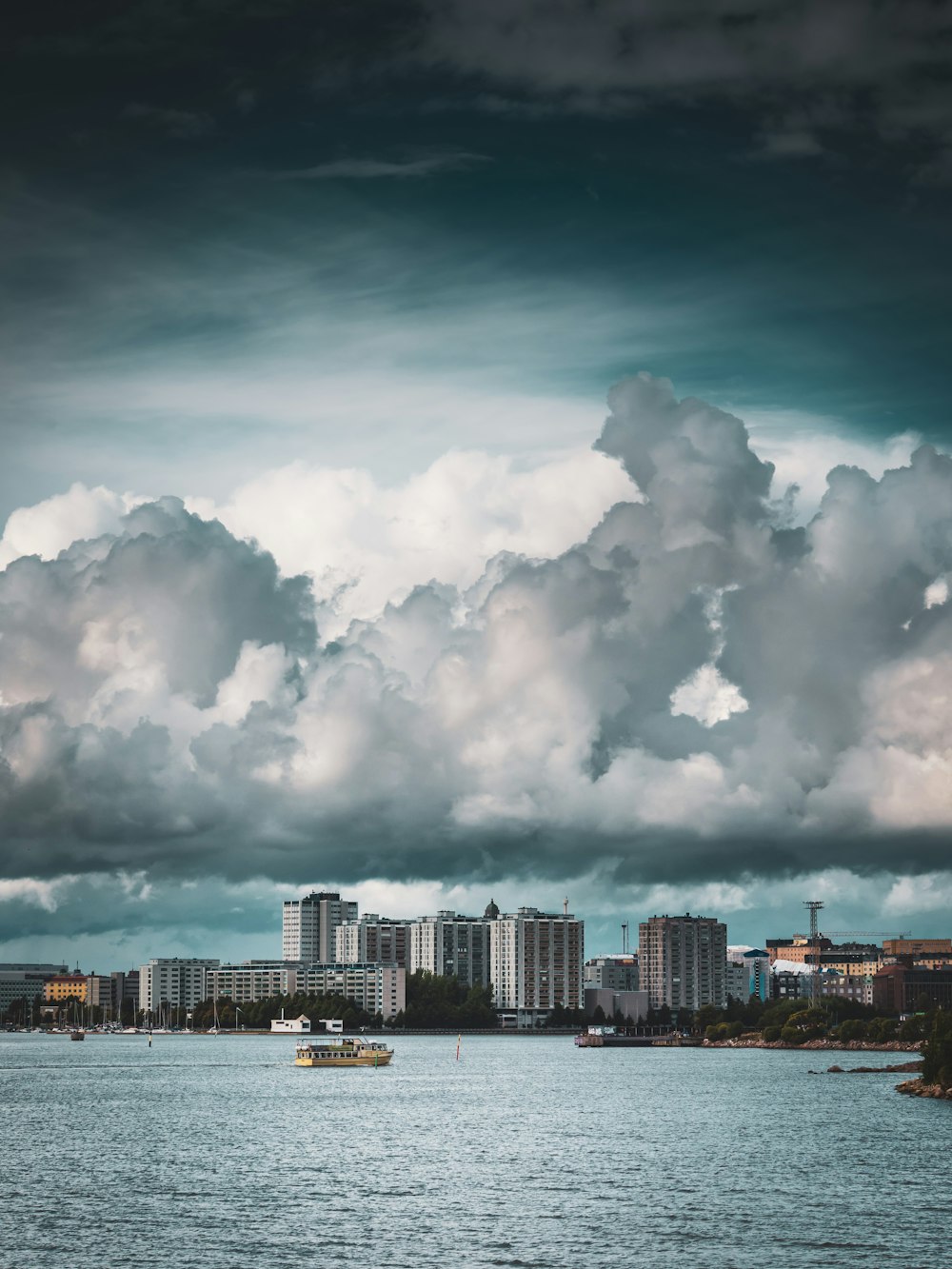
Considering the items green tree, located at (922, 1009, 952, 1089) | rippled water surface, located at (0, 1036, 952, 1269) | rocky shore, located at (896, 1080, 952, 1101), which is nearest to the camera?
rippled water surface, located at (0, 1036, 952, 1269)

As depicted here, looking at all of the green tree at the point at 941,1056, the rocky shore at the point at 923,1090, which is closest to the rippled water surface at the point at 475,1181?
the rocky shore at the point at 923,1090

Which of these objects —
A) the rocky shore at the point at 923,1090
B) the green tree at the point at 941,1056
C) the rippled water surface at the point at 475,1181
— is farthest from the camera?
the green tree at the point at 941,1056

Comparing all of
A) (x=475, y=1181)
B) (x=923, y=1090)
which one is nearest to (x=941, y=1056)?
(x=923, y=1090)

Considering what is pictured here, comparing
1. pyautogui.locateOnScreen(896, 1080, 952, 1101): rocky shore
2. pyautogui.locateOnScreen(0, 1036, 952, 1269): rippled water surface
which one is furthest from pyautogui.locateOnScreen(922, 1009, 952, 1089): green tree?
pyautogui.locateOnScreen(0, 1036, 952, 1269): rippled water surface

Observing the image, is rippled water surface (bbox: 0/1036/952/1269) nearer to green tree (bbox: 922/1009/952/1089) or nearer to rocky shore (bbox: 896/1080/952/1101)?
rocky shore (bbox: 896/1080/952/1101)

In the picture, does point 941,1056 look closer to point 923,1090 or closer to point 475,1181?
point 923,1090

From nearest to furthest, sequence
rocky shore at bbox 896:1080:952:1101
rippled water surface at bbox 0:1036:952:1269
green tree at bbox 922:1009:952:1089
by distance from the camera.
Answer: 1. rippled water surface at bbox 0:1036:952:1269
2. rocky shore at bbox 896:1080:952:1101
3. green tree at bbox 922:1009:952:1089

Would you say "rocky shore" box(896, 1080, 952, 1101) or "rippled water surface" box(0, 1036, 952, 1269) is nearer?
"rippled water surface" box(0, 1036, 952, 1269)

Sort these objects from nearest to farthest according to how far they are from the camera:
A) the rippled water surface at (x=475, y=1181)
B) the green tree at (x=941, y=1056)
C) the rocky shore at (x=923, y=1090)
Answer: the rippled water surface at (x=475, y=1181), the rocky shore at (x=923, y=1090), the green tree at (x=941, y=1056)

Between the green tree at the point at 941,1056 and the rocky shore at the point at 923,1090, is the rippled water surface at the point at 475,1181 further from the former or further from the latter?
the green tree at the point at 941,1056
